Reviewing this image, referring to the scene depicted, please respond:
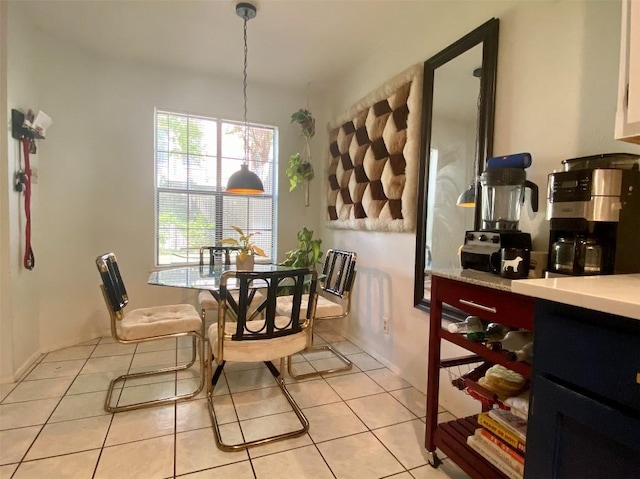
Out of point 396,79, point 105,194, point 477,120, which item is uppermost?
point 396,79

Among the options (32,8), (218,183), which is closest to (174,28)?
(32,8)

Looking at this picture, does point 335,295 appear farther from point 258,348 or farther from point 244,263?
point 258,348

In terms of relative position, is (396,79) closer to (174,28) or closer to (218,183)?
(174,28)

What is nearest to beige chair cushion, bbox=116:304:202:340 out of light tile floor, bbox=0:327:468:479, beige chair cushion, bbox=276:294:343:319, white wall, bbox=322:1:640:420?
light tile floor, bbox=0:327:468:479

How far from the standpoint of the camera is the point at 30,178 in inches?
98.3

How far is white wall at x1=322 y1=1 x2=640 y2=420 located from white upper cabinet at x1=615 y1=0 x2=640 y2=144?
0.28m

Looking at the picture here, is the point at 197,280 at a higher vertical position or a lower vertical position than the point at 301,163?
lower

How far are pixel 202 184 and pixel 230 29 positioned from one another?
1521mm

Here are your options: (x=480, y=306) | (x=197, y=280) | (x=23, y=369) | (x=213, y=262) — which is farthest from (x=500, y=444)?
(x=23, y=369)

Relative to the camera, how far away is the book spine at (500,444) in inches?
47.6

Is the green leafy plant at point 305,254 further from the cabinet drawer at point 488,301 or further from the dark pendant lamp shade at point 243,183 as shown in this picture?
the cabinet drawer at point 488,301

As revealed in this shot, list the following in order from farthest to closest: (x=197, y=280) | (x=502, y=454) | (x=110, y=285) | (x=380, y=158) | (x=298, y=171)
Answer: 1. (x=298, y=171)
2. (x=380, y=158)
3. (x=197, y=280)
4. (x=110, y=285)
5. (x=502, y=454)

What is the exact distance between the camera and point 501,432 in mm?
1291

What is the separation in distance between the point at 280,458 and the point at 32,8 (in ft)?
10.9
